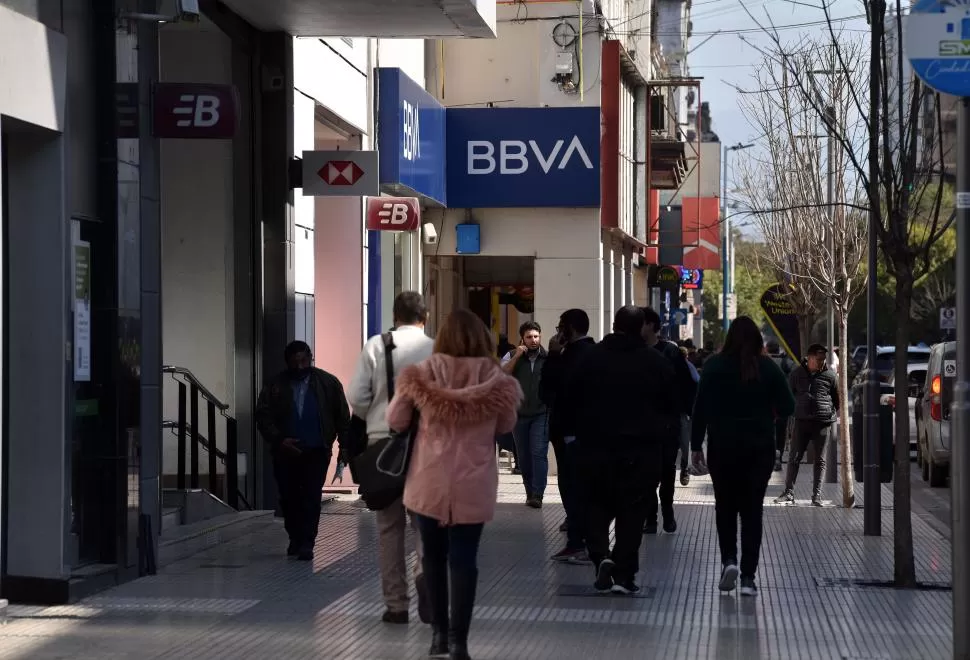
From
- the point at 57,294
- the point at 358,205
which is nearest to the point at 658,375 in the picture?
the point at 57,294

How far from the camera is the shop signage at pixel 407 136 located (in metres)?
17.8

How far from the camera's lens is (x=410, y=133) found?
18.7m

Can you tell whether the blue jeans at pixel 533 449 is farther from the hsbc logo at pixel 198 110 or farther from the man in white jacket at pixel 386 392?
the man in white jacket at pixel 386 392

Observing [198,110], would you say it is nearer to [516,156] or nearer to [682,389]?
[682,389]

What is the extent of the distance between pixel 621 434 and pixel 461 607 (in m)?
2.54

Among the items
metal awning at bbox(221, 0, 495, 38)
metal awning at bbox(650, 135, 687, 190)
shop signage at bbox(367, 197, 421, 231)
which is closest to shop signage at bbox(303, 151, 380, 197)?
metal awning at bbox(221, 0, 495, 38)


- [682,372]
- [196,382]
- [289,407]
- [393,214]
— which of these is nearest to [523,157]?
[393,214]

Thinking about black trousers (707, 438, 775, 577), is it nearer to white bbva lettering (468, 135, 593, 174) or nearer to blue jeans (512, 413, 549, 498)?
blue jeans (512, 413, 549, 498)

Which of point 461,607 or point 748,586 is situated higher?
point 461,607

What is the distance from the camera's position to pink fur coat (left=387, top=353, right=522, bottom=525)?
299 inches

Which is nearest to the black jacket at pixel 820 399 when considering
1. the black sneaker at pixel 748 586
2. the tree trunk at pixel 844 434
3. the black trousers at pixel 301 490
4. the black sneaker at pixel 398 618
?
the tree trunk at pixel 844 434

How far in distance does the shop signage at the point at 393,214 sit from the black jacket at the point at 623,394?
7.43 m

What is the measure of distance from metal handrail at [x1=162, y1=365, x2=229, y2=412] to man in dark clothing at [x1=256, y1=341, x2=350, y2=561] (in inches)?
88.4

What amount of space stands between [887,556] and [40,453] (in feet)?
21.7
